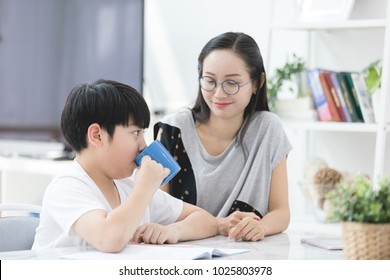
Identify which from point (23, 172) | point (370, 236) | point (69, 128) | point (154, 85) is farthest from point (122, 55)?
point (370, 236)

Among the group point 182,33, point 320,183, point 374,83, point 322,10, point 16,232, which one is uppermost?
point 322,10

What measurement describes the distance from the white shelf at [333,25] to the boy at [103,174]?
127cm

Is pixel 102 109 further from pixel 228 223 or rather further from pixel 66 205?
pixel 228 223

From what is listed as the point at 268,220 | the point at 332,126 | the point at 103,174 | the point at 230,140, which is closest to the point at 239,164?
the point at 230,140

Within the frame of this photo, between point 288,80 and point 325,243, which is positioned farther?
point 288,80

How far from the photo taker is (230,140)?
1.70 meters

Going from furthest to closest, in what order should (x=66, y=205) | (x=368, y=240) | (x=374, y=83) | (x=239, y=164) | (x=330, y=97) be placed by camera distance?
(x=330, y=97), (x=374, y=83), (x=239, y=164), (x=66, y=205), (x=368, y=240)

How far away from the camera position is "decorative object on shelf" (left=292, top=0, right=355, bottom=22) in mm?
2484

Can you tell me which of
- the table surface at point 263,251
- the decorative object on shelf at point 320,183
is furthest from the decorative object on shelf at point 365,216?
the decorative object on shelf at point 320,183

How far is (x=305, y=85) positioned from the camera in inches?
99.5

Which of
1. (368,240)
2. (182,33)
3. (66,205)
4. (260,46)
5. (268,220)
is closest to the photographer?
(368,240)

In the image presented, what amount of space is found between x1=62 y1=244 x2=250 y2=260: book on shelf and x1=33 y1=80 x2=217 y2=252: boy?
5 cm

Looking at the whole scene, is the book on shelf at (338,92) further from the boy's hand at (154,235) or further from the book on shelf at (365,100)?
the boy's hand at (154,235)

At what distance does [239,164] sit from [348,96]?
901 mm
